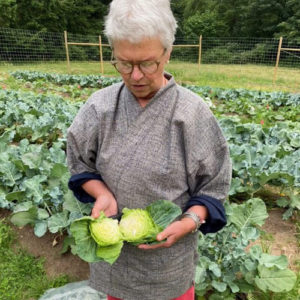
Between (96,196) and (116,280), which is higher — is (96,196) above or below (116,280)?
above

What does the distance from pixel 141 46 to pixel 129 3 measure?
16 centimetres

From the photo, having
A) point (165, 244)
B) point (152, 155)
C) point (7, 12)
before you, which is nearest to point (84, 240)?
point (165, 244)

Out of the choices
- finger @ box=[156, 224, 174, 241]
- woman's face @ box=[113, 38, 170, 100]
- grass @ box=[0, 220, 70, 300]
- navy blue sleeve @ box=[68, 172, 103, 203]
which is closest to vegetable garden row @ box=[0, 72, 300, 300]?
grass @ box=[0, 220, 70, 300]

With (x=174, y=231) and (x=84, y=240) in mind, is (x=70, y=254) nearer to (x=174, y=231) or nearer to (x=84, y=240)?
(x=84, y=240)

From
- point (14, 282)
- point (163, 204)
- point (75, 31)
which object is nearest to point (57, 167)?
point (14, 282)

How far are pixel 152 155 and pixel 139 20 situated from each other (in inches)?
21.1

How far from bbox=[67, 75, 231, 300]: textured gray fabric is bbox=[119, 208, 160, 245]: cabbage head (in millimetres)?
59

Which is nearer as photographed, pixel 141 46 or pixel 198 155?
pixel 141 46

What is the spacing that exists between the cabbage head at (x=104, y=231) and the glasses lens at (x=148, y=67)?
0.66m

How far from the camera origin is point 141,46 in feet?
3.97

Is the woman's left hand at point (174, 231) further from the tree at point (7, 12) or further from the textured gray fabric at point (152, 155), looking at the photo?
the tree at point (7, 12)

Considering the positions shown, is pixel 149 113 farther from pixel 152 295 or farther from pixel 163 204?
pixel 152 295

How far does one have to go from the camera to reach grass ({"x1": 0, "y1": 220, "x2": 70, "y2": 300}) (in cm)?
263

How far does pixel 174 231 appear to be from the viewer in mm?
1400
